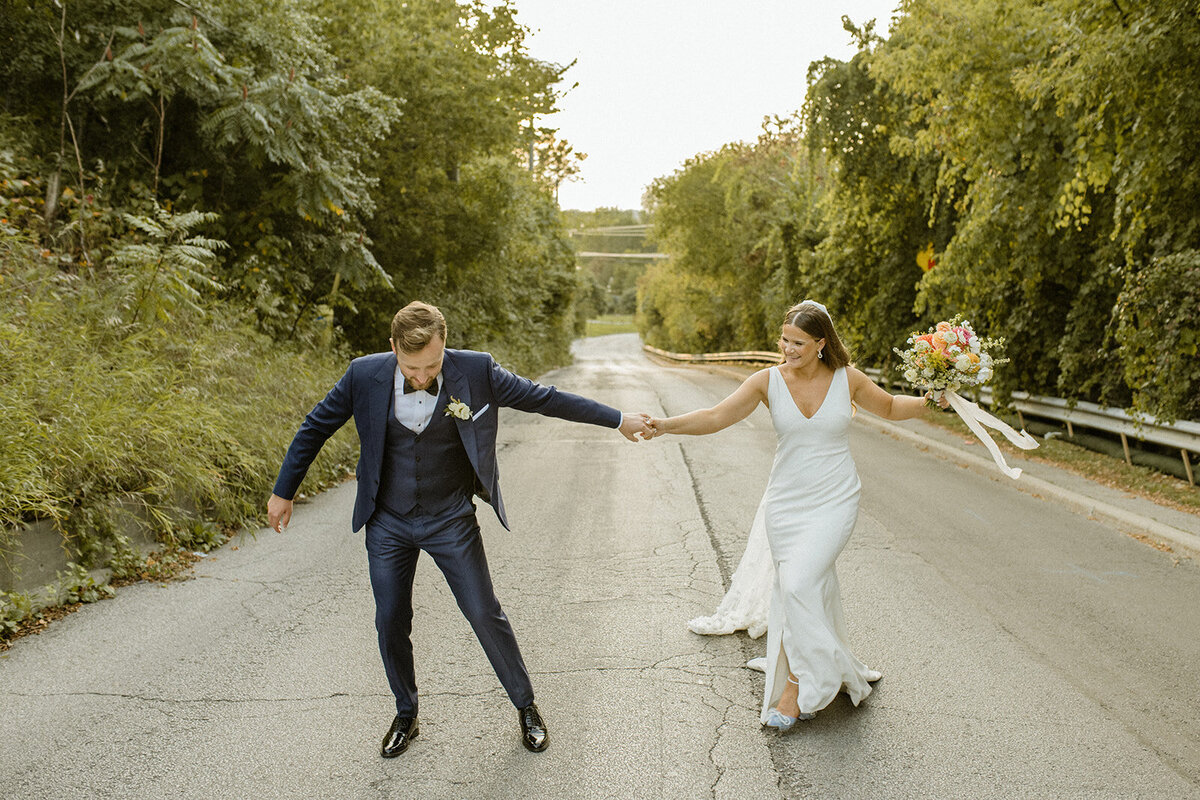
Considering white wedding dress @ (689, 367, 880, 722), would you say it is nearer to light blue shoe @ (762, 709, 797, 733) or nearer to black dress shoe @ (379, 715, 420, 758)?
light blue shoe @ (762, 709, 797, 733)

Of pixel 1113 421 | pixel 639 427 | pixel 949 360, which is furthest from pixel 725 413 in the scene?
pixel 1113 421

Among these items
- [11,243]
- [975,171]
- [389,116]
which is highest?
[389,116]

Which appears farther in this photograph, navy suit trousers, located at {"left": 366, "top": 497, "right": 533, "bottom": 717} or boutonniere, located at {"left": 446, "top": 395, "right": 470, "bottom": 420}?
navy suit trousers, located at {"left": 366, "top": 497, "right": 533, "bottom": 717}

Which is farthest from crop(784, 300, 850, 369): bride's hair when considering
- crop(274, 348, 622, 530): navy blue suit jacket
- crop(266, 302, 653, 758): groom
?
crop(266, 302, 653, 758): groom

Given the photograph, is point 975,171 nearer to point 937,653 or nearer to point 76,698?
point 937,653

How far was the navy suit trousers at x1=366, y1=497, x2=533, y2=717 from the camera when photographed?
13.4ft

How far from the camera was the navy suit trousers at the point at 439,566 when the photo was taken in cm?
407

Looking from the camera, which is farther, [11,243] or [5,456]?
[11,243]

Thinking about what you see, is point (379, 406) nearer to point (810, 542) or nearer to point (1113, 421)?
point (810, 542)

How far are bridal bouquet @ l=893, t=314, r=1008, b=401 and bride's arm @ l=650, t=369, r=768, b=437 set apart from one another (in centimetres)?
88

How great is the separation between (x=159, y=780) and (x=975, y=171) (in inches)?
506

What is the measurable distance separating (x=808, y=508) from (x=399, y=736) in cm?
220

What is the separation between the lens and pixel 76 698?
15.3 ft

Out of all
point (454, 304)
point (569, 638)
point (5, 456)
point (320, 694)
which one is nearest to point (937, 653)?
point (569, 638)
